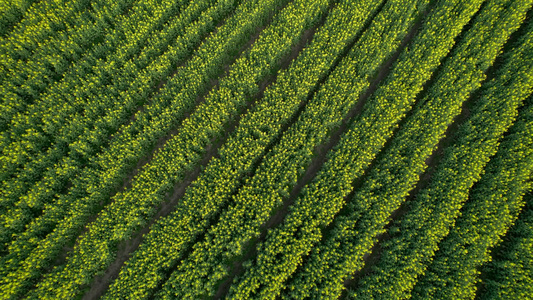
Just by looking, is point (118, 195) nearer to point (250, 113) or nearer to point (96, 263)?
point (96, 263)

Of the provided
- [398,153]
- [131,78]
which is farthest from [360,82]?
[131,78]

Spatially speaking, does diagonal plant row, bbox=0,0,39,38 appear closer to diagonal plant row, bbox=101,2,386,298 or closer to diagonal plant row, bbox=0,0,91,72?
diagonal plant row, bbox=0,0,91,72

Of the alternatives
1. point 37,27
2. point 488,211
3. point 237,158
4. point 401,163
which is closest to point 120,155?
point 237,158

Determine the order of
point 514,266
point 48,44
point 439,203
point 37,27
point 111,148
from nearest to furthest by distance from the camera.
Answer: point 514,266 < point 439,203 < point 111,148 < point 37,27 < point 48,44

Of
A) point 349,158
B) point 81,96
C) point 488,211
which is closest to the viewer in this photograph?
point 488,211

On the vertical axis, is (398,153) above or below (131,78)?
above

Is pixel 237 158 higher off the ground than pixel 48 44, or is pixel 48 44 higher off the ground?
pixel 237 158

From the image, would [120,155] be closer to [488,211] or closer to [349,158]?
[349,158]
